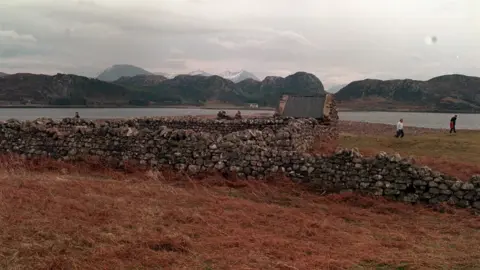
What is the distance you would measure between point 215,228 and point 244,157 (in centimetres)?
661

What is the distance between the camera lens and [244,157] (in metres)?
16.3

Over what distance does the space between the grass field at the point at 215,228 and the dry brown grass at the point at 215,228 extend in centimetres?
2

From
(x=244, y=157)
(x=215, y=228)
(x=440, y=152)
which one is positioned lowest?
(x=215, y=228)

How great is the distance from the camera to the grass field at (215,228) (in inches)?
308

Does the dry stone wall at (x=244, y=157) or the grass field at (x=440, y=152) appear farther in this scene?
the grass field at (x=440, y=152)

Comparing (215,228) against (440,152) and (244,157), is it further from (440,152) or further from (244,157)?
(440,152)

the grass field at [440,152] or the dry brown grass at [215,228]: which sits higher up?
the grass field at [440,152]

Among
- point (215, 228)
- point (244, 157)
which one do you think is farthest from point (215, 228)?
point (244, 157)

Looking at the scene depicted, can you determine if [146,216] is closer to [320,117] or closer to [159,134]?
[159,134]

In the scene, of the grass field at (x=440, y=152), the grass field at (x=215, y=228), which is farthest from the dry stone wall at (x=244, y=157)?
the grass field at (x=440, y=152)

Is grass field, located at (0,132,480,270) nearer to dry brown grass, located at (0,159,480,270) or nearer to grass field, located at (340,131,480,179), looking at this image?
dry brown grass, located at (0,159,480,270)

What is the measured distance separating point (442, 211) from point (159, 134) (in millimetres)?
10968

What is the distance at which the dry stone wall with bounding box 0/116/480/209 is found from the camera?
13.7 meters

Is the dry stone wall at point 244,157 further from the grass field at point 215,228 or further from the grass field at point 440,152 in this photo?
the grass field at point 440,152
